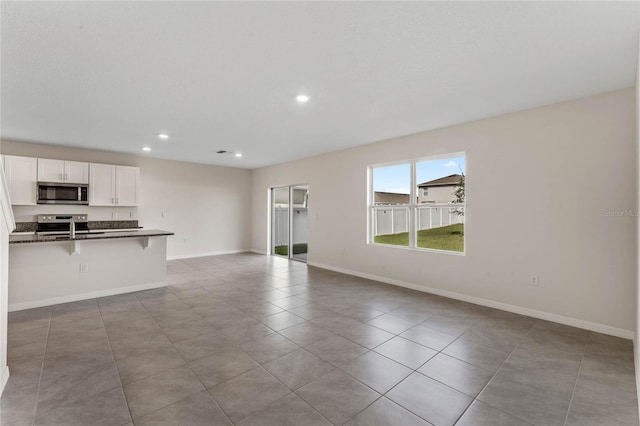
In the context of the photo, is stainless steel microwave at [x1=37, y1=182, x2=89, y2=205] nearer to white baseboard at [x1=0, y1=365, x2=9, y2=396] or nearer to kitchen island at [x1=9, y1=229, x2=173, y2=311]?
kitchen island at [x1=9, y1=229, x2=173, y2=311]

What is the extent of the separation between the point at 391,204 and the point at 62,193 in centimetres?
644

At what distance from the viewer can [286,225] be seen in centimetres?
890

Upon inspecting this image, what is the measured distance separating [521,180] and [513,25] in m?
2.27

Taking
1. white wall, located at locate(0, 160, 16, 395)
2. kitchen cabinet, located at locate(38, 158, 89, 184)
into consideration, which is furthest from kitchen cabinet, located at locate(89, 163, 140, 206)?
white wall, located at locate(0, 160, 16, 395)

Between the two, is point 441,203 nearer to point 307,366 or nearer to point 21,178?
point 307,366

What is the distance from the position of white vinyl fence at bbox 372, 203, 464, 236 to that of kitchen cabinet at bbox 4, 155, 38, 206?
21.2ft

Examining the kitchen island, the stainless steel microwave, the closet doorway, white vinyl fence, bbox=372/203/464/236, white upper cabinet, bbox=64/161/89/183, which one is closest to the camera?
the kitchen island

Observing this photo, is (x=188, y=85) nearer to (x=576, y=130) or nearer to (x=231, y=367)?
(x=231, y=367)

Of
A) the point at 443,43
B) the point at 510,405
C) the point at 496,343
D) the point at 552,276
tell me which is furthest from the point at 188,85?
the point at 552,276

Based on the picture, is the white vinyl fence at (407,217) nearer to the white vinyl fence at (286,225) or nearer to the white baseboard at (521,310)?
the white baseboard at (521,310)

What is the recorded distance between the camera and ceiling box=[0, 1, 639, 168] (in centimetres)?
192

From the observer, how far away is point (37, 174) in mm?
5430

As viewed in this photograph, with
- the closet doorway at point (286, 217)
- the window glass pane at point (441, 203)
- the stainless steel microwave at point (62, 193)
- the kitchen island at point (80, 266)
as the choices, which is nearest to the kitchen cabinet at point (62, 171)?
the stainless steel microwave at point (62, 193)

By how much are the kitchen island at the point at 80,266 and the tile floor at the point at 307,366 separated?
1.09 ft
